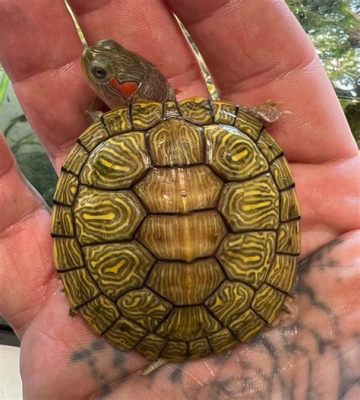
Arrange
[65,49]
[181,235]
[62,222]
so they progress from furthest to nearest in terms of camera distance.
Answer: [65,49], [62,222], [181,235]

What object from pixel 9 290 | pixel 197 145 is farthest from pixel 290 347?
pixel 9 290

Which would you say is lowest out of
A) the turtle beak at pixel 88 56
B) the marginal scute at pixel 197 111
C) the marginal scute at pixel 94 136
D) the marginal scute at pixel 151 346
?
the marginal scute at pixel 151 346

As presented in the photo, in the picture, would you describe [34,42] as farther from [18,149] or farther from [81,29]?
[18,149]

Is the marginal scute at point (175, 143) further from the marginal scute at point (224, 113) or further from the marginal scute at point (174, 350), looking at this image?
the marginal scute at point (174, 350)

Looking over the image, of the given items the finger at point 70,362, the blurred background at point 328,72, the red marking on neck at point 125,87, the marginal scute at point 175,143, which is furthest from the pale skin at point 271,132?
the blurred background at point 328,72

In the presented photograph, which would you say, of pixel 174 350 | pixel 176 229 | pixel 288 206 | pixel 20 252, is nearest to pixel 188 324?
pixel 174 350

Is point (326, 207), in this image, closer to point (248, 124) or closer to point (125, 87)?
point (248, 124)
